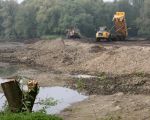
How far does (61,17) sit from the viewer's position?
75.6 m

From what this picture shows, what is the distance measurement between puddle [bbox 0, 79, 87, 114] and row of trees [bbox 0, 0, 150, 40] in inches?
2001

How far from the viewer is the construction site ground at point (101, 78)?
51.0ft

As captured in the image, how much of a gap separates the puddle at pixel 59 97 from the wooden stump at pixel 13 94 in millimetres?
4473

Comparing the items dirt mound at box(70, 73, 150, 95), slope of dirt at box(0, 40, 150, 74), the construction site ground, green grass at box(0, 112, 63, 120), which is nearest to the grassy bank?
green grass at box(0, 112, 63, 120)

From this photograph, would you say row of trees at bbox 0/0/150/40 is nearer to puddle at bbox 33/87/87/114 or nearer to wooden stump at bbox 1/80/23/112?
puddle at bbox 33/87/87/114

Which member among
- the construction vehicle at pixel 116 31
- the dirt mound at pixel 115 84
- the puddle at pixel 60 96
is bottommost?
the puddle at pixel 60 96

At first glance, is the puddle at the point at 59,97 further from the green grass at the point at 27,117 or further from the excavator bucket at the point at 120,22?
the excavator bucket at the point at 120,22

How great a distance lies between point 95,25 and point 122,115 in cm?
6169

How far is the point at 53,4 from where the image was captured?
261 feet

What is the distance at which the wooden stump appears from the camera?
38.9 feet

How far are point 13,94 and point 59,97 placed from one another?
27.3 feet

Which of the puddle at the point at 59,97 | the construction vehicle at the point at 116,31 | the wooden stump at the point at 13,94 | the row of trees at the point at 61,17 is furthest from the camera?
A: the row of trees at the point at 61,17

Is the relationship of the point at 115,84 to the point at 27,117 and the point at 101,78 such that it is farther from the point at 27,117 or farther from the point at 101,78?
the point at 27,117

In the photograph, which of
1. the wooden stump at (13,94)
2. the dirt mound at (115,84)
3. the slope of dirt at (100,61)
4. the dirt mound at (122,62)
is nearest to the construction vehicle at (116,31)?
the slope of dirt at (100,61)
